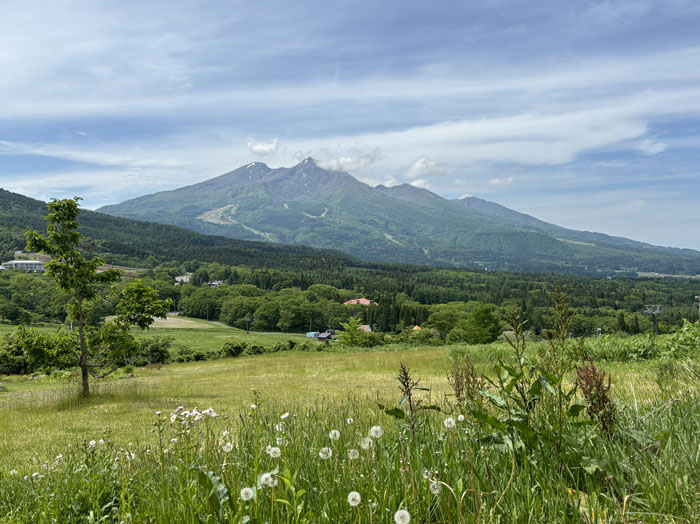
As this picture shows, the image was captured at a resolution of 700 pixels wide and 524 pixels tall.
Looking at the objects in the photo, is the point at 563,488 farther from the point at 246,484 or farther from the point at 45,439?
the point at 45,439

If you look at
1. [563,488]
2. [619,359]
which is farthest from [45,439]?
[619,359]

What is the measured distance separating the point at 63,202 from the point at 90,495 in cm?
1368

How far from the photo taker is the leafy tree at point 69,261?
560 inches

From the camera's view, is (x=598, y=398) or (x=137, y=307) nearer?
(x=598, y=398)

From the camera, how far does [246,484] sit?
2.69 metres

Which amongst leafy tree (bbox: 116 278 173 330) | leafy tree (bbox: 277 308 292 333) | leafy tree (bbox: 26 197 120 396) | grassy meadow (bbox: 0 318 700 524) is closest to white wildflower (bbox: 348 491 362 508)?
grassy meadow (bbox: 0 318 700 524)

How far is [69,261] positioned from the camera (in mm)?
14789

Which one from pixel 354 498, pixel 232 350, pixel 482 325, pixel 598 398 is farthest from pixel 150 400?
pixel 482 325

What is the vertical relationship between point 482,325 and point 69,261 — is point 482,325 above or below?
below

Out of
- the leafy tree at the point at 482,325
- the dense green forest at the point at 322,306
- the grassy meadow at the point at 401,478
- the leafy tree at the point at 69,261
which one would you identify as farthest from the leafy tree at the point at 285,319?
the grassy meadow at the point at 401,478

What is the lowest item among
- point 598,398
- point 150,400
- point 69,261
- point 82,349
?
point 150,400

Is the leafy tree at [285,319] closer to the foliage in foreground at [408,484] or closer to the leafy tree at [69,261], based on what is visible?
the leafy tree at [69,261]

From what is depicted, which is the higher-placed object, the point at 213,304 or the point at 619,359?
the point at 619,359

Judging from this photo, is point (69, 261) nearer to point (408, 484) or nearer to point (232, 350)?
point (408, 484)
